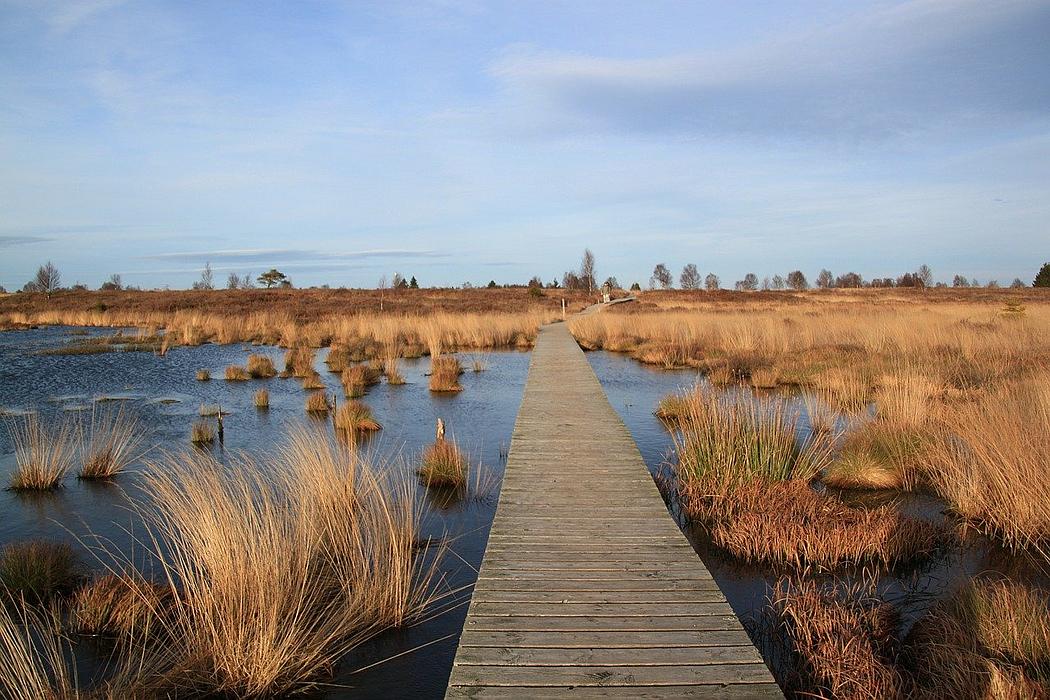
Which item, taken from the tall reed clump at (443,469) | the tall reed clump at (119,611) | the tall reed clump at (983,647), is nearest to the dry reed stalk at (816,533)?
the tall reed clump at (983,647)

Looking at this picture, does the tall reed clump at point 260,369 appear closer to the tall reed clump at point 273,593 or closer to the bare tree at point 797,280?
the tall reed clump at point 273,593

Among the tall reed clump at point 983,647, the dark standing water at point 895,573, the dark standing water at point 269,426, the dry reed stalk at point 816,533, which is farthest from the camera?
the dry reed stalk at point 816,533

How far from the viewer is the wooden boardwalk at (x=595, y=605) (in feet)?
11.1

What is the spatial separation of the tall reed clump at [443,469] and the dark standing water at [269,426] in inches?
9.1

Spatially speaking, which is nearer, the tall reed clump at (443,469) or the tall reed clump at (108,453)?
the tall reed clump at (443,469)

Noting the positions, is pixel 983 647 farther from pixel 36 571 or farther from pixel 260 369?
pixel 260 369

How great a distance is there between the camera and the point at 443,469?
832 cm

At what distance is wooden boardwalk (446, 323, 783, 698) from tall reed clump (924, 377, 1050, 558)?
3016mm

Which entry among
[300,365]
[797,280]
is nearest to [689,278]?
[797,280]

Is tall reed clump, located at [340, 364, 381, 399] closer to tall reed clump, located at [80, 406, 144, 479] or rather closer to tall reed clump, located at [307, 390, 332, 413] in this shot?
tall reed clump, located at [307, 390, 332, 413]

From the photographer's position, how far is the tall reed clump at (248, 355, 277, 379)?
664 inches

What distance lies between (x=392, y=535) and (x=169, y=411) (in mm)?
9276

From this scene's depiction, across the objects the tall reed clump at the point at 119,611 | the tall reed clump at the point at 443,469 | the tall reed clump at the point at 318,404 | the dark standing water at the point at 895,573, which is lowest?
the dark standing water at the point at 895,573

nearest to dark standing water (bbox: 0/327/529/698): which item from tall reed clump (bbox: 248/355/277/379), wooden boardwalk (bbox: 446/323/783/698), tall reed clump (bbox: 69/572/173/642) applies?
wooden boardwalk (bbox: 446/323/783/698)
